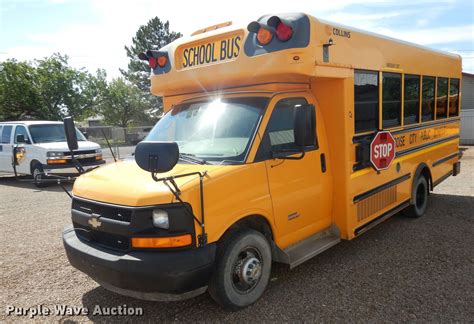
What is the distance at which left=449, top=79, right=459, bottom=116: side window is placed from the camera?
7.41 meters

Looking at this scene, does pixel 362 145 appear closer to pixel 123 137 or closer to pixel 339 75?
pixel 339 75

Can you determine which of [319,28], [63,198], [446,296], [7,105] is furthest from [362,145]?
[7,105]

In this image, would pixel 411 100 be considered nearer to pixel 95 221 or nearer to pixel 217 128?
pixel 217 128

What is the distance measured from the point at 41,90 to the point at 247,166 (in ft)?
111

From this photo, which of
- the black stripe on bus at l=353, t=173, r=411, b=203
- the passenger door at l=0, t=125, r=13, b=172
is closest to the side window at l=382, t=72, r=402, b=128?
the black stripe on bus at l=353, t=173, r=411, b=203

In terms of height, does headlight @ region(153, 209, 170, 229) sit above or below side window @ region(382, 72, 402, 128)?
below

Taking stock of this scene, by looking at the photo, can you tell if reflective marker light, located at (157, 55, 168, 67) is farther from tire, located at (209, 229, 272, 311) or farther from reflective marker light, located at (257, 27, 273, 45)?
tire, located at (209, 229, 272, 311)

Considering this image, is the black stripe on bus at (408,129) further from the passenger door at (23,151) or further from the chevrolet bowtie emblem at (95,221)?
the passenger door at (23,151)

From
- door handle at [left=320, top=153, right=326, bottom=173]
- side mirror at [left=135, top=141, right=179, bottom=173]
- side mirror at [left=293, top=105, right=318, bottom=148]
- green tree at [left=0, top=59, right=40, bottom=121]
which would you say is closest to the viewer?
side mirror at [left=135, top=141, right=179, bottom=173]

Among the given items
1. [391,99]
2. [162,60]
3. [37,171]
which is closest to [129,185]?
[162,60]

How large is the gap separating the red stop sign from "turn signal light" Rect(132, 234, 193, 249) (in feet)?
9.35

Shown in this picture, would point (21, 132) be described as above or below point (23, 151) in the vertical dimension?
above

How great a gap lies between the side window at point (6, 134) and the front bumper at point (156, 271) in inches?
429

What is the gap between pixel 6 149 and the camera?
12.3 meters
